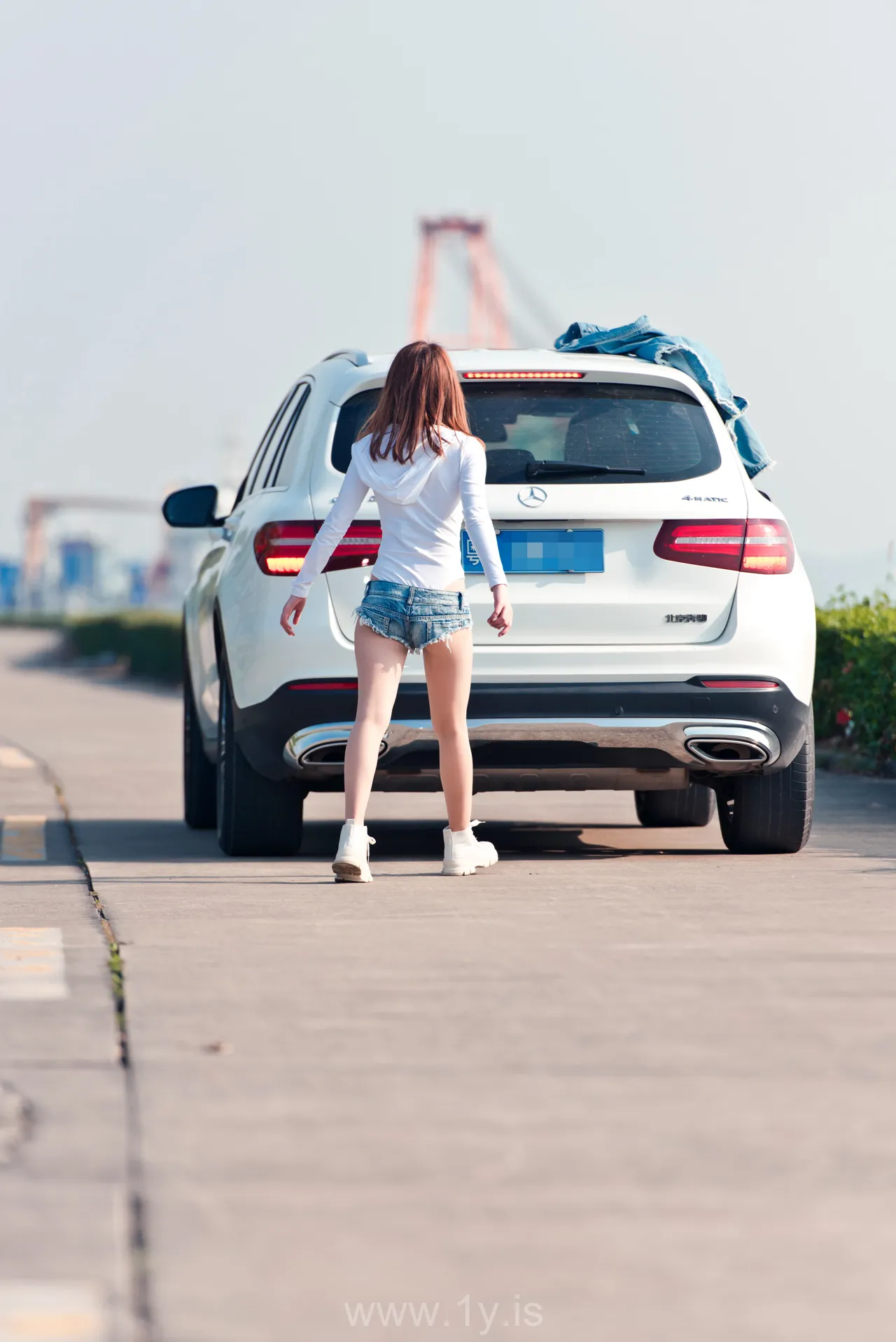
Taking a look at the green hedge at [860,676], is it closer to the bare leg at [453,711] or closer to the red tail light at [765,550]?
the red tail light at [765,550]

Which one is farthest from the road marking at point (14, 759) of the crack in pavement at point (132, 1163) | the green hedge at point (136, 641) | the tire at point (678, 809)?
the green hedge at point (136, 641)

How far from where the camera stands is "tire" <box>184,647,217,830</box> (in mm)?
9172

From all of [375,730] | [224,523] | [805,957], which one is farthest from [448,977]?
[224,523]

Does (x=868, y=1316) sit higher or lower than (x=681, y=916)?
higher

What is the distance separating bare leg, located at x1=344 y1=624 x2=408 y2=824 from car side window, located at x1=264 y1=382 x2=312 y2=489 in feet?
3.01

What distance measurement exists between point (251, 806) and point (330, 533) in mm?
1241

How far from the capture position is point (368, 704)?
22.4 feet

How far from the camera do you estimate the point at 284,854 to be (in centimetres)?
781

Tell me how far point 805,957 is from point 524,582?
6.86ft

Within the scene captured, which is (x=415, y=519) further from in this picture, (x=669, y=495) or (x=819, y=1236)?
(x=819, y=1236)

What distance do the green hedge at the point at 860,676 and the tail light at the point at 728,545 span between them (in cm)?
434

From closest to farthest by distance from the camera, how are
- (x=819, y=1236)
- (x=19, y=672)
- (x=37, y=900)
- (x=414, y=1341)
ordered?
(x=414, y=1341) → (x=819, y=1236) → (x=37, y=900) → (x=19, y=672)

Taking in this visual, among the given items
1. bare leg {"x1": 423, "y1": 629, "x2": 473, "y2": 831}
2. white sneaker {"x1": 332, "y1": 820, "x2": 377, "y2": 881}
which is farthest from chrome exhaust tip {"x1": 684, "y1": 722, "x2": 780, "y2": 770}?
white sneaker {"x1": 332, "y1": 820, "x2": 377, "y2": 881}

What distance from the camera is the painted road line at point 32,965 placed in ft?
16.1
